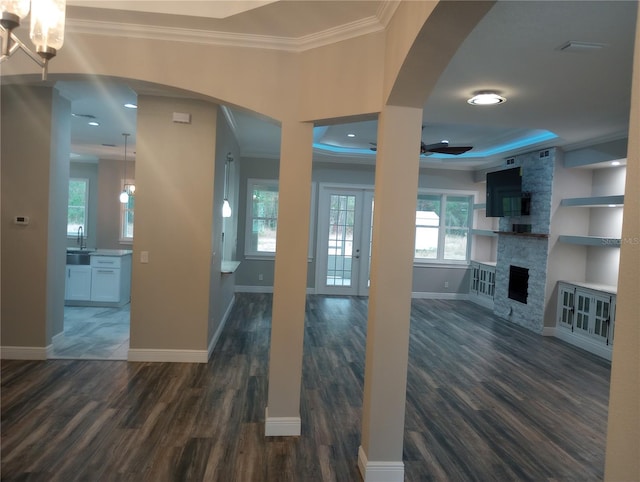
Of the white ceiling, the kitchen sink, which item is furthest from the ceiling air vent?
the kitchen sink

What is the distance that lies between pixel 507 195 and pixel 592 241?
65.8 inches

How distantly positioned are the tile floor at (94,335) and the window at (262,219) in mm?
2843

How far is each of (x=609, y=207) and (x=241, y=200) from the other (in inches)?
252

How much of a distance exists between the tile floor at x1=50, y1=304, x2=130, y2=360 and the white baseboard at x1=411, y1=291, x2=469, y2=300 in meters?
5.71

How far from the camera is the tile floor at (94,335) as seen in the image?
4809 millimetres

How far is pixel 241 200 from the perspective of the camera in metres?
8.92

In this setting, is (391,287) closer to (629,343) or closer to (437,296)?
(629,343)

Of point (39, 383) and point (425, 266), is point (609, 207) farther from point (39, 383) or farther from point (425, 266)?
point (39, 383)

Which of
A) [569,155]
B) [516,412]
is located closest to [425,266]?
[569,155]

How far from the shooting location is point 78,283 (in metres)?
7.09

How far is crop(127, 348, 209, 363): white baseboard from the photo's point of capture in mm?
4656

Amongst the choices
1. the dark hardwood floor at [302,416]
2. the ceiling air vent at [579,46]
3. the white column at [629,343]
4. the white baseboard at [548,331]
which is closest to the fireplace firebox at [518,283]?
the white baseboard at [548,331]

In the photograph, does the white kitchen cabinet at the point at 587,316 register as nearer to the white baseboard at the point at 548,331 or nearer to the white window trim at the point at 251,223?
the white baseboard at the point at 548,331

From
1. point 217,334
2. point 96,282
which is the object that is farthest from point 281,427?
point 96,282
